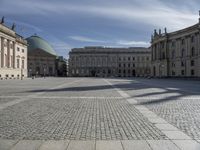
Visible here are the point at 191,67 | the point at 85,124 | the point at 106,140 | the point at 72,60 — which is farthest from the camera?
the point at 72,60

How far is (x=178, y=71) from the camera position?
388 ft

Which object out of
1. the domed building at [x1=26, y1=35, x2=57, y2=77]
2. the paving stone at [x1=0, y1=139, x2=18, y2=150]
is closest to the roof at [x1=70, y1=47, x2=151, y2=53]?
the domed building at [x1=26, y1=35, x2=57, y2=77]

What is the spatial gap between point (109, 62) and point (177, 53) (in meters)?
74.1

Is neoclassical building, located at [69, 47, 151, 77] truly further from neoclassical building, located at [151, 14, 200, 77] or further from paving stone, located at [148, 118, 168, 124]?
paving stone, located at [148, 118, 168, 124]

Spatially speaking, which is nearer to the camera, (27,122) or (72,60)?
(27,122)

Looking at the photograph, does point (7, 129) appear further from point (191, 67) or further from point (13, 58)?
point (191, 67)

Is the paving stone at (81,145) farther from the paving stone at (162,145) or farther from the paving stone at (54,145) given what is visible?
the paving stone at (162,145)

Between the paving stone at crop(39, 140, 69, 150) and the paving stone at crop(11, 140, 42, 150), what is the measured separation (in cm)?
17

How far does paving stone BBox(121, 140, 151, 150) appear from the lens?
7836 millimetres

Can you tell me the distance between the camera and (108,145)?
809 centimetres

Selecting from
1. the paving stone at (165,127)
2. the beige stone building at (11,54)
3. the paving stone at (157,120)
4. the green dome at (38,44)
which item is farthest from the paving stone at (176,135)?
the green dome at (38,44)

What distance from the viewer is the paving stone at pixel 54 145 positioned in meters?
7.77

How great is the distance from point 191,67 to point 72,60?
316 feet

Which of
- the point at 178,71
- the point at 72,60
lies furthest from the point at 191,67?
the point at 72,60
